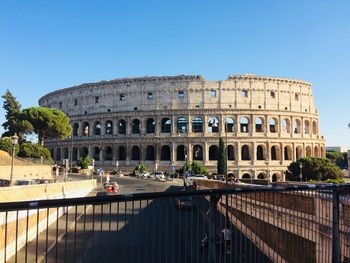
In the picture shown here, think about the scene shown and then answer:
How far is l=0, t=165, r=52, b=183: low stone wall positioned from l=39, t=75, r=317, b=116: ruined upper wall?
78.2 ft

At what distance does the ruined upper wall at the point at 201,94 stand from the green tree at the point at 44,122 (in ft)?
40.8

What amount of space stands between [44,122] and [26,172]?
18693 millimetres

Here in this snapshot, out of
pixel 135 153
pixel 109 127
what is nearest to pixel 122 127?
pixel 109 127

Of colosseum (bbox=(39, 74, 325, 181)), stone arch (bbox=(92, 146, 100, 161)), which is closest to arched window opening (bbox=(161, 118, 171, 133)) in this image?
colosseum (bbox=(39, 74, 325, 181))

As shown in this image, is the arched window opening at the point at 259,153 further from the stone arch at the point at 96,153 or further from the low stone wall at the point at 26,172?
the low stone wall at the point at 26,172

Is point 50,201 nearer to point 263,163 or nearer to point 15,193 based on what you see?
point 15,193

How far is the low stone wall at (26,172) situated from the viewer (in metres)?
35.3

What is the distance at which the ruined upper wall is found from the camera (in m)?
64.8

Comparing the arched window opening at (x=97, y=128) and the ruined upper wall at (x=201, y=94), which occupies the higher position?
the ruined upper wall at (x=201, y=94)

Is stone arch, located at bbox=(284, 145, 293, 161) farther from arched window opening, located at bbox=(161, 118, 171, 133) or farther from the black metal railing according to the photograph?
the black metal railing

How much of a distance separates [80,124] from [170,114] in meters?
19.3

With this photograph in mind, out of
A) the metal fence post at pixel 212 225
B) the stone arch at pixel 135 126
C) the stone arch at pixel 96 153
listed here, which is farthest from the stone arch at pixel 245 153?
the metal fence post at pixel 212 225

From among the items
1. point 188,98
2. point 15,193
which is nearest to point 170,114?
point 188,98

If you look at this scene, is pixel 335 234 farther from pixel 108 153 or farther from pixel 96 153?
pixel 96 153
